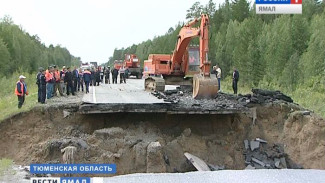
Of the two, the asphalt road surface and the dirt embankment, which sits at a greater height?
the asphalt road surface

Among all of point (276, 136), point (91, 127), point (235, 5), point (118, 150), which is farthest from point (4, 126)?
point (235, 5)

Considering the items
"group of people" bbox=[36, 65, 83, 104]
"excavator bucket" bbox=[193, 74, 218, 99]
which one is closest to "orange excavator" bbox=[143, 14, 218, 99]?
"excavator bucket" bbox=[193, 74, 218, 99]

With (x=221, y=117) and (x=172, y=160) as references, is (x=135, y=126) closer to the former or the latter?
(x=172, y=160)

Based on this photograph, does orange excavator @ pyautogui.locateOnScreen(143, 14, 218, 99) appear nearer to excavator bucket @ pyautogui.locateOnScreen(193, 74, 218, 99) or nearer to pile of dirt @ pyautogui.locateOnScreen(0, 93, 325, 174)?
excavator bucket @ pyautogui.locateOnScreen(193, 74, 218, 99)

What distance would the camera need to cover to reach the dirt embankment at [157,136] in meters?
11.9

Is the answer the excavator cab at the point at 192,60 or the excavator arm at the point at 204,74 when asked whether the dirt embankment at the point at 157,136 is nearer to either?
the excavator arm at the point at 204,74

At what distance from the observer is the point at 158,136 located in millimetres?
13328

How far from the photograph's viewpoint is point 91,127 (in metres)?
13.6

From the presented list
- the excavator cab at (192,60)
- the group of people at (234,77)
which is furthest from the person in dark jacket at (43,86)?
the group of people at (234,77)

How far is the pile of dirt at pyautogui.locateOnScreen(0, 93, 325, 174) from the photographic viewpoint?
39.2 ft

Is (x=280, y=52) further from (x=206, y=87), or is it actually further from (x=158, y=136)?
(x=158, y=136)

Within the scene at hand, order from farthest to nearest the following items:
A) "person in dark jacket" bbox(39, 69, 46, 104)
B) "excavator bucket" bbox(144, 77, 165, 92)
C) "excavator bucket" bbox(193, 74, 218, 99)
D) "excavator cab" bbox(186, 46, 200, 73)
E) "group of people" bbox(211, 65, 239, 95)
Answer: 1. "excavator cab" bbox(186, 46, 200, 73)
2. "group of people" bbox(211, 65, 239, 95)
3. "excavator bucket" bbox(144, 77, 165, 92)
4. "excavator bucket" bbox(193, 74, 218, 99)
5. "person in dark jacket" bbox(39, 69, 46, 104)

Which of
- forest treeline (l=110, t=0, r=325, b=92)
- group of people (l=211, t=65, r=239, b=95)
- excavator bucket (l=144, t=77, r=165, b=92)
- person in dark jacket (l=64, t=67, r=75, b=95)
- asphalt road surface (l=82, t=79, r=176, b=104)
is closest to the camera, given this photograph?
asphalt road surface (l=82, t=79, r=176, b=104)

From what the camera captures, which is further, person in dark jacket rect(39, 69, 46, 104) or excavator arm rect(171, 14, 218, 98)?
excavator arm rect(171, 14, 218, 98)
